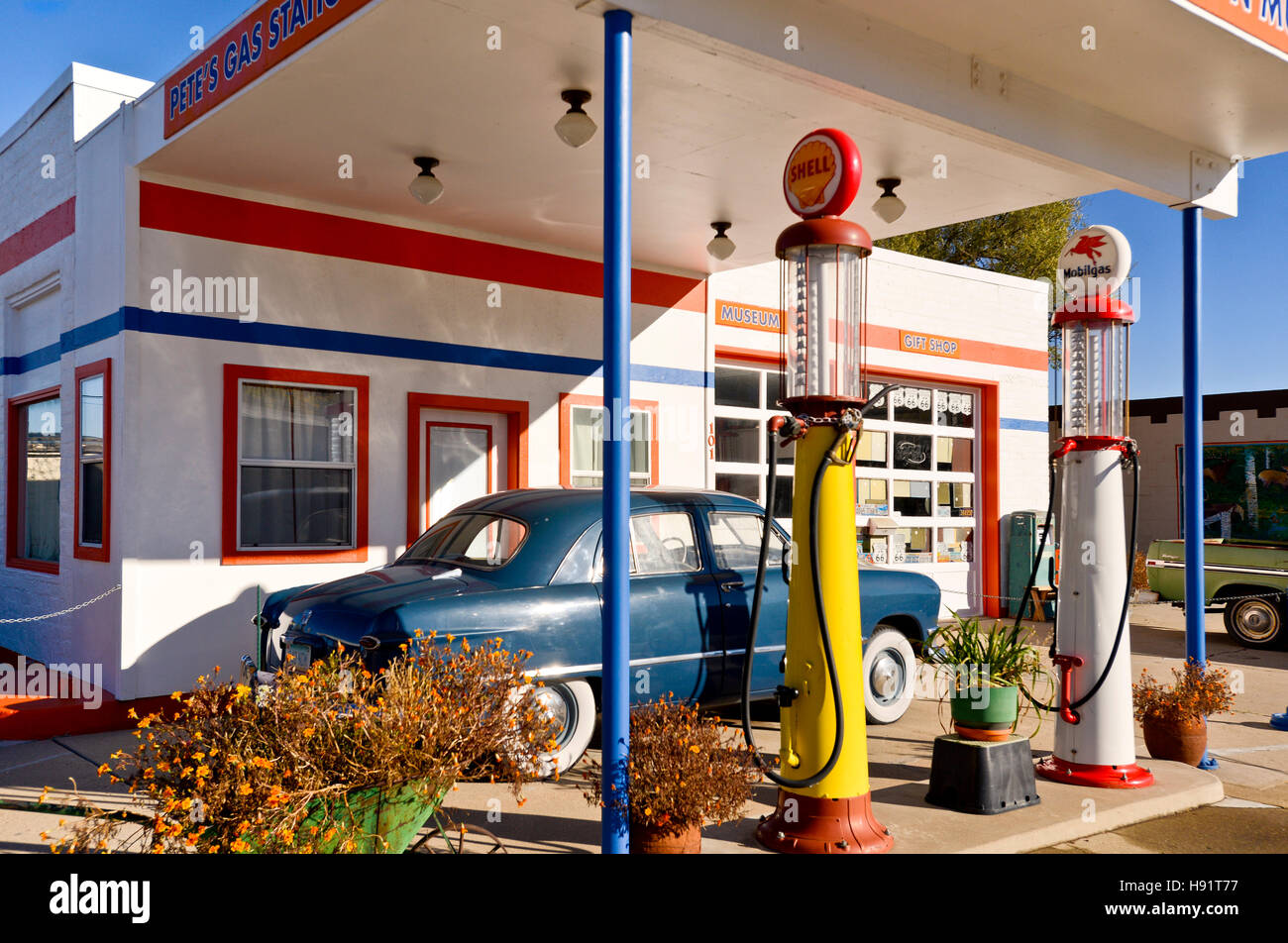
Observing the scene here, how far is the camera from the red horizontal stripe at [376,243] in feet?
26.3

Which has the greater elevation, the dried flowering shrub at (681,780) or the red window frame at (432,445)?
the red window frame at (432,445)

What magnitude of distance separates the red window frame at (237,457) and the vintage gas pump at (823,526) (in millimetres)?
5093

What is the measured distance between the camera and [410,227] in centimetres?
927

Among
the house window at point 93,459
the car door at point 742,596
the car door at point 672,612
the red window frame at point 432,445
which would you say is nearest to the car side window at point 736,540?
the car door at point 742,596

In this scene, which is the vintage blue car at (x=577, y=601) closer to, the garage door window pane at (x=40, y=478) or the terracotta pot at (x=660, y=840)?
the terracotta pot at (x=660, y=840)

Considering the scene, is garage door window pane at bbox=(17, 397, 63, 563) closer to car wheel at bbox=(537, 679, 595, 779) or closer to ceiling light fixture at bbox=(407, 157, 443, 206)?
ceiling light fixture at bbox=(407, 157, 443, 206)

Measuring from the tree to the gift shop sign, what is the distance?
15.3m

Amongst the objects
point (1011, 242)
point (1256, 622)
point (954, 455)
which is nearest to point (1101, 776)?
point (1256, 622)

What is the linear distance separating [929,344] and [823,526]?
10156mm

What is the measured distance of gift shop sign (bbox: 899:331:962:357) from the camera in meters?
13.8

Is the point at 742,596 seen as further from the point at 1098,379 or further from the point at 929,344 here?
the point at 929,344

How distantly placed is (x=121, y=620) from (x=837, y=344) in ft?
18.8

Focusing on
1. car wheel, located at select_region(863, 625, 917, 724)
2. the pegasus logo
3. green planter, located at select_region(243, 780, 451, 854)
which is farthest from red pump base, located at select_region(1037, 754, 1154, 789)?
green planter, located at select_region(243, 780, 451, 854)
